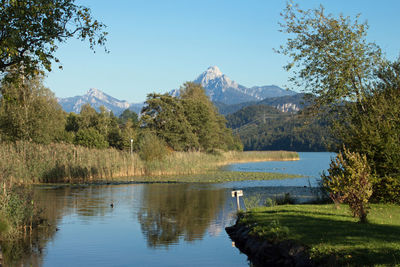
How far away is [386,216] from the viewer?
15.1m

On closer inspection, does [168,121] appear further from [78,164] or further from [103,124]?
[78,164]

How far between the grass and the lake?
5.59 feet

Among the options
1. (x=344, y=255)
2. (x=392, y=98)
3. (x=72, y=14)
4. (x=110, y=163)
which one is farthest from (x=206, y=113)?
(x=344, y=255)

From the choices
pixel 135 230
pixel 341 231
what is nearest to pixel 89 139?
pixel 135 230

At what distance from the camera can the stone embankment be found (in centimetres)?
1104

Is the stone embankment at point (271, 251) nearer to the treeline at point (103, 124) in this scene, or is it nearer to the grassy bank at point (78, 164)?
the grassy bank at point (78, 164)

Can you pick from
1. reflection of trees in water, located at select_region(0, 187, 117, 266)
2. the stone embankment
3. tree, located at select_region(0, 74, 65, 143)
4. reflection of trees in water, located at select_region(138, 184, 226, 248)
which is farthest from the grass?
tree, located at select_region(0, 74, 65, 143)

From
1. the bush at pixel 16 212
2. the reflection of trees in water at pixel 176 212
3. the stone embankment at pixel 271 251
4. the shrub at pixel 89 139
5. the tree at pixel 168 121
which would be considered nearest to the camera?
the stone embankment at pixel 271 251

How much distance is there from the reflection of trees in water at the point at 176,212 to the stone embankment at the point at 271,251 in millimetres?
2207

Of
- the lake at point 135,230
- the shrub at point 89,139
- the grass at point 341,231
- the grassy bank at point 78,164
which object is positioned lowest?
the lake at point 135,230

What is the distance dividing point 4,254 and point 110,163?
2659 centimetres

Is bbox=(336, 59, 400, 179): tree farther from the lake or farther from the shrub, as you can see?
the shrub

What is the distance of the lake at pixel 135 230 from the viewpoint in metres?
13.6

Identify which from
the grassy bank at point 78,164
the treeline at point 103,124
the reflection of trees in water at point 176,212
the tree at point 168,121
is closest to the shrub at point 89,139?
the treeline at point 103,124
